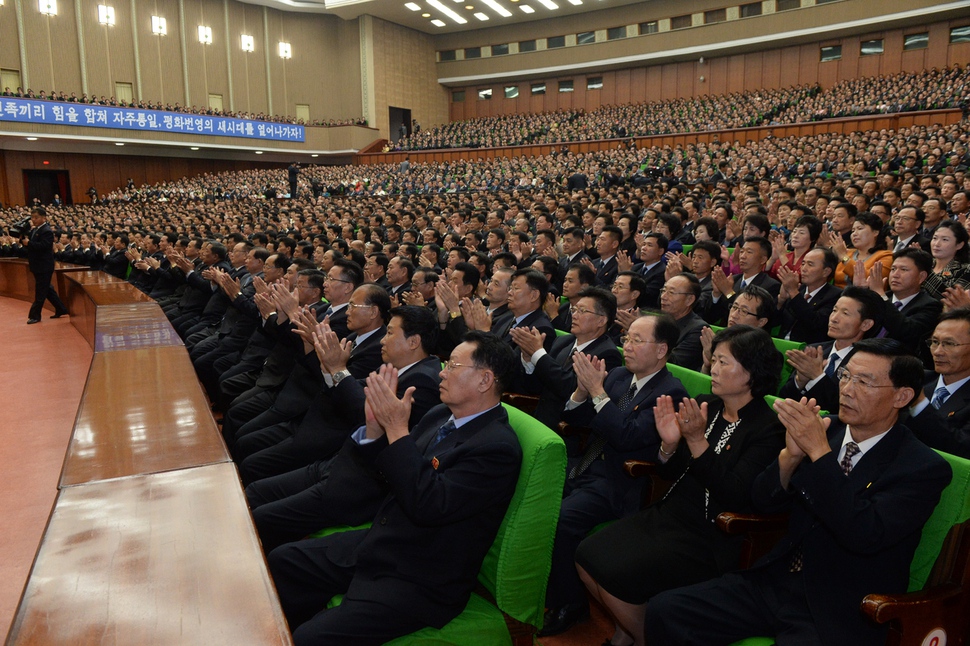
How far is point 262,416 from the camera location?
126 inches

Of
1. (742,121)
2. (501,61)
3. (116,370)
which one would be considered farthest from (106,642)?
(501,61)

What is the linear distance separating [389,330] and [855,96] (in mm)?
16424

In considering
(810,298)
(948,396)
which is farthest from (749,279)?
(948,396)

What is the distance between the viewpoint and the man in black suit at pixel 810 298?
3.30 meters

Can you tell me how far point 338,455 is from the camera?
94.3 inches

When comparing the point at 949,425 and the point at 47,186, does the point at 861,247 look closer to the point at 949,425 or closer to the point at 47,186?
the point at 949,425

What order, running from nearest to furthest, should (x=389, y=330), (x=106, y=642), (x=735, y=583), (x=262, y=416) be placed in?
(x=106, y=642) → (x=735, y=583) → (x=389, y=330) → (x=262, y=416)

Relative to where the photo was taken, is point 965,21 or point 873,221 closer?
point 873,221

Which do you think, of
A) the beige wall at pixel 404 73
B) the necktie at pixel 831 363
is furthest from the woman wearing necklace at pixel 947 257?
the beige wall at pixel 404 73

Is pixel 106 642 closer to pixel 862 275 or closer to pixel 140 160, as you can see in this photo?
pixel 862 275

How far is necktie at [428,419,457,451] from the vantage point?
1980mm

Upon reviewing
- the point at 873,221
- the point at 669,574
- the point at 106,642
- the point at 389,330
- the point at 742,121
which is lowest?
the point at 669,574

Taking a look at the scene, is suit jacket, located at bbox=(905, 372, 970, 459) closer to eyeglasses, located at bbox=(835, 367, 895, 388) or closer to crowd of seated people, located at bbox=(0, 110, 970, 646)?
crowd of seated people, located at bbox=(0, 110, 970, 646)


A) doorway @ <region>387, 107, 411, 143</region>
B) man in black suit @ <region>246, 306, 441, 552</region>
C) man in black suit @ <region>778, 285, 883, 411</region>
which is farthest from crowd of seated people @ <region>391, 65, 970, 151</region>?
man in black suit @ <region>246, 306, 441, 552</region>
